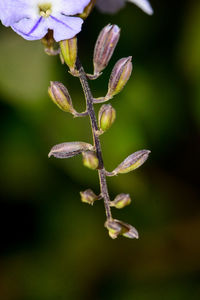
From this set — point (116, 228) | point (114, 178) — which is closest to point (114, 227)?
point (116, 228)

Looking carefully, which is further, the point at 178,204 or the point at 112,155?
the point at 178,204

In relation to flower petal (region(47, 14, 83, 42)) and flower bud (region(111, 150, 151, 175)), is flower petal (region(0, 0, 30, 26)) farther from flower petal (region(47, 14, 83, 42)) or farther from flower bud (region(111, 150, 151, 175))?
flower bud (region(111, 150, 151, 175))

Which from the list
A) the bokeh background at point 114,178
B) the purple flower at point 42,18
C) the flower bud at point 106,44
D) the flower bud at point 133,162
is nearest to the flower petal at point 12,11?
the purple flower at point 42,18

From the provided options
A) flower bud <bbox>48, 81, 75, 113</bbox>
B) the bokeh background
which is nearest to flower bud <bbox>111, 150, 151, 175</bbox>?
flower bud <bbox>48, 81, 75, 113</bbox>

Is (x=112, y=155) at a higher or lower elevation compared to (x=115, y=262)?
higher

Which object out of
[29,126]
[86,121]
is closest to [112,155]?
[86,121]

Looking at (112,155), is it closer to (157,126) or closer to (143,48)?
(157,126)
